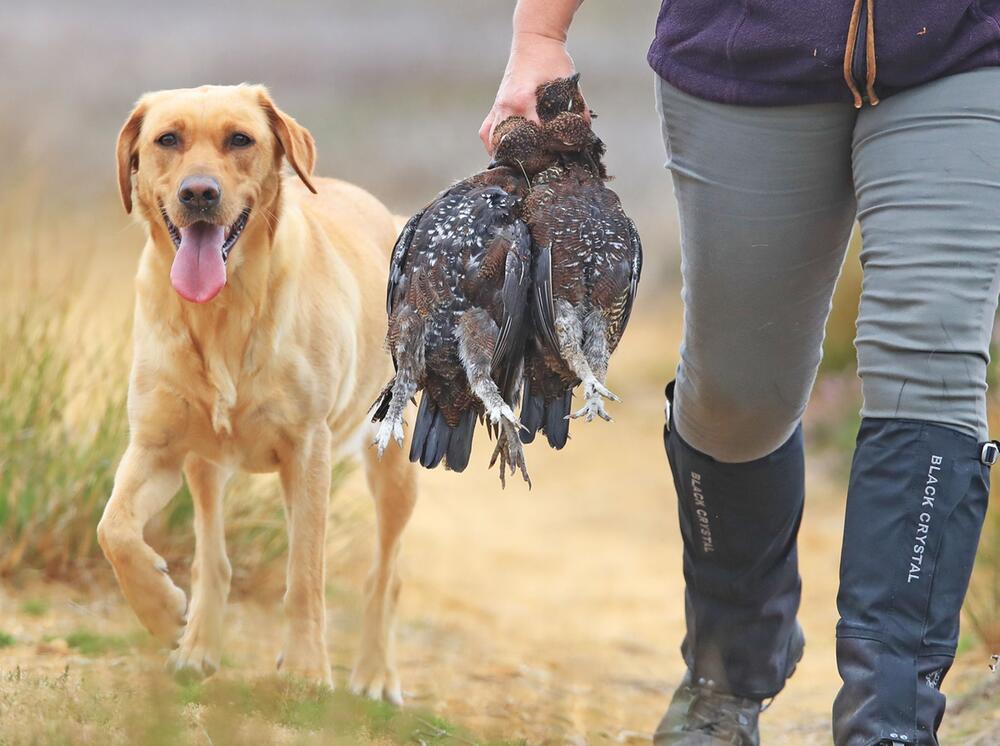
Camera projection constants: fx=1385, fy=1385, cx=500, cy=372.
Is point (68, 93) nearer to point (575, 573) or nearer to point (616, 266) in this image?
point (575, 573)

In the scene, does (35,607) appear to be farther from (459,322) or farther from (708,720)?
(459,322)

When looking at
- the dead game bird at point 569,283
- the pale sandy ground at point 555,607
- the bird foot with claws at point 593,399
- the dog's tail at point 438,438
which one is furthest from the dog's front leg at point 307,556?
the bird foot with claws at point 593,399

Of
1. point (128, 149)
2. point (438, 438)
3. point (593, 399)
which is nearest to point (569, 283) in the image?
point (593, 399)

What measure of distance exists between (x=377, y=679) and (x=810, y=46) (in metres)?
2.66

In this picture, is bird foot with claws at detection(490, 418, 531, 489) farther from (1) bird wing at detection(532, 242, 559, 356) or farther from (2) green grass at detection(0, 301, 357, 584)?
(2) green grass at detection(0, 301, 357, 584)

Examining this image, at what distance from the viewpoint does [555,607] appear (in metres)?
6.49

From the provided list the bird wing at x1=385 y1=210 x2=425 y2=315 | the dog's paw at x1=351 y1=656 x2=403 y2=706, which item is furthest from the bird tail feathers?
the dog's paw at x1=351 y1=656 x2=403 y2=706

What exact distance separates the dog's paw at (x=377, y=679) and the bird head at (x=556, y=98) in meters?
2.24

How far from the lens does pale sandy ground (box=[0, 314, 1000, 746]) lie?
14.4 feet

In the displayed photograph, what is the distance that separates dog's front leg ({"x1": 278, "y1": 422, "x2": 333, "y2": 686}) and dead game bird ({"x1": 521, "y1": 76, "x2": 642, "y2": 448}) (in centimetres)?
134

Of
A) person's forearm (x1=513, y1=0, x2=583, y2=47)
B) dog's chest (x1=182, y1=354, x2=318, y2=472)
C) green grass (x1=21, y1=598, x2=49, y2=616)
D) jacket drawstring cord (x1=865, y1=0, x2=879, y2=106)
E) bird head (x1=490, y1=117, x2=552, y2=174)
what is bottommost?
green grass (x1=21, y1=598, x2=49, y2=616)

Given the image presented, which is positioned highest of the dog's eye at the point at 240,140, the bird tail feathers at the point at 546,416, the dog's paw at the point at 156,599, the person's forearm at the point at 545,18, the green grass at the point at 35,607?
the person's forearm at the point at 545,18

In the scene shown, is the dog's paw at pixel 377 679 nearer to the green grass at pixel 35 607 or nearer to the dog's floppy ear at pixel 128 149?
the green grass at pixel 35 607

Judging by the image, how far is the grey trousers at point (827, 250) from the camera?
2.53 m
